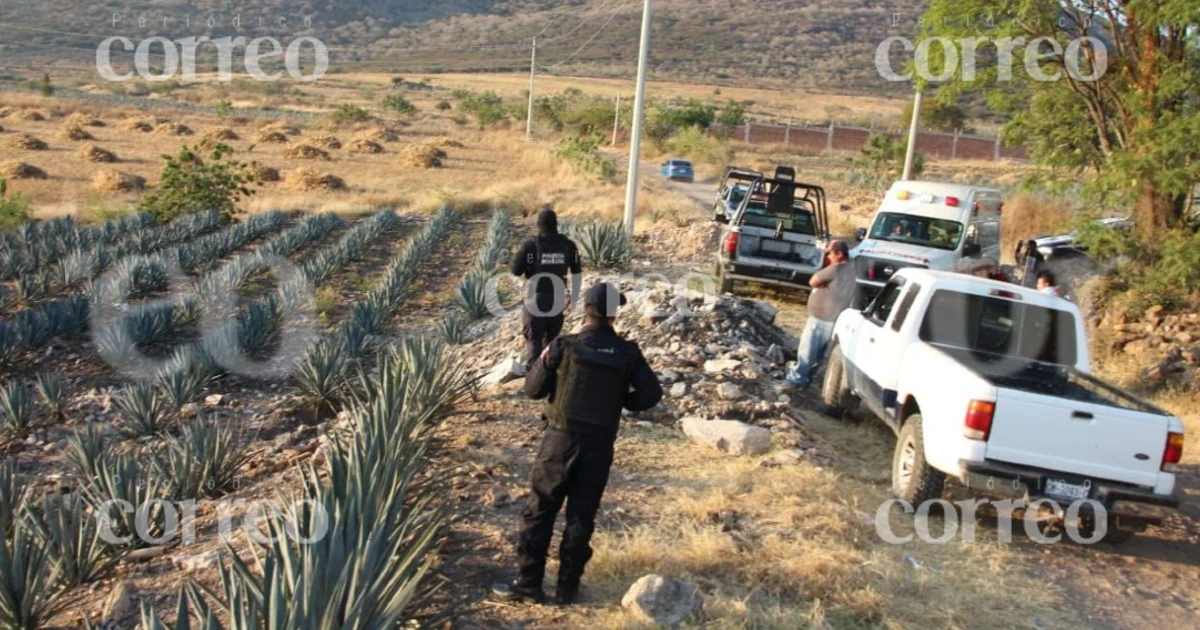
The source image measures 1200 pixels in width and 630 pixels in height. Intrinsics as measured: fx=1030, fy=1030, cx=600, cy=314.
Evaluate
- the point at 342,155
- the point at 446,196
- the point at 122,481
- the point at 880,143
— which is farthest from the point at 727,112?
the point at 122,481

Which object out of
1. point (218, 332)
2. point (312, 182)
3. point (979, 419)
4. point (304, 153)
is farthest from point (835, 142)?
point (979, 419)

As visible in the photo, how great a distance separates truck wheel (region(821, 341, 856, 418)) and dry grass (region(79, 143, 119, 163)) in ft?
102

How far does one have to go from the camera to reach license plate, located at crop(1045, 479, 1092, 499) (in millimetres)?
5992

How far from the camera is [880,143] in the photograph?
40281 mm

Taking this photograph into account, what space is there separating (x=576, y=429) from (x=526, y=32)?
99.2 meters

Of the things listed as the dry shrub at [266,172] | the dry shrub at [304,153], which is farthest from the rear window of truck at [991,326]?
the dry shrub at [304,153]

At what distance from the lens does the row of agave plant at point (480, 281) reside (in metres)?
13.5

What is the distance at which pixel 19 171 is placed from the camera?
96.9 ft

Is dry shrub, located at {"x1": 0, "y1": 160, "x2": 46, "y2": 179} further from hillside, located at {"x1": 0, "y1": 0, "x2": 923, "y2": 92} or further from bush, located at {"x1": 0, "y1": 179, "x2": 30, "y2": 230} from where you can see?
hillside, located at {"x1": 0, "y1": 0, "x2": 923, "y2": 92}

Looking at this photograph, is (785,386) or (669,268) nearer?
(785,386)

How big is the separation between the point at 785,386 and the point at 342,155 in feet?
110

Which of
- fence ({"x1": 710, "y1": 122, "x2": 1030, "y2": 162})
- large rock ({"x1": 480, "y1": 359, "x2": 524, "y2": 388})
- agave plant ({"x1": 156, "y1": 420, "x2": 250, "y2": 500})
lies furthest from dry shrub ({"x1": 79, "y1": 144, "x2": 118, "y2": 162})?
fence ({"x1": 710, "y1": 122, "x2": 1030, "y2": 162})

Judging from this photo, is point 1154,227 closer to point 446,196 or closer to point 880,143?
point 446,196

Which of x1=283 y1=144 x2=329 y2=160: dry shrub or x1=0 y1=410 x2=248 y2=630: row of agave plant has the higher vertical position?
x1=283 y1=144 x2=329 y2=160: dry shrub
